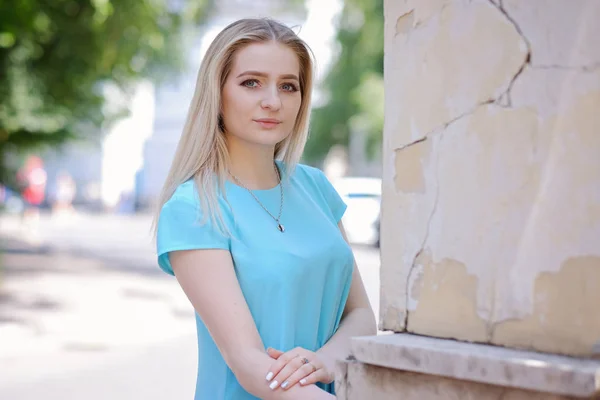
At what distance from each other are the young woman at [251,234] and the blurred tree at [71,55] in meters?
7.33

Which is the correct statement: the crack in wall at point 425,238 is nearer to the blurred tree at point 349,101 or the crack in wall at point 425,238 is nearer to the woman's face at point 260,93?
the woman's face at point 260,93

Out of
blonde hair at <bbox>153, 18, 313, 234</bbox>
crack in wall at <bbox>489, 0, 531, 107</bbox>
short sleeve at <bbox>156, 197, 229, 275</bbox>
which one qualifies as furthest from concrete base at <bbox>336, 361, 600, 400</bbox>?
blonde hair at <bbox>153, 18, 313, 234</bbox>

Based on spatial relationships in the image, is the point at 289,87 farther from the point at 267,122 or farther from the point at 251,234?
the point at 251,234

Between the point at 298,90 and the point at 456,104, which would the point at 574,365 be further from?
the point at 298,90

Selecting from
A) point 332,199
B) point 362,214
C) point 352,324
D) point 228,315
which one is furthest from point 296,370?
point 362,214

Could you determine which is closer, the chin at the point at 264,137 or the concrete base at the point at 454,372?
the concrete base at the point at 454,372

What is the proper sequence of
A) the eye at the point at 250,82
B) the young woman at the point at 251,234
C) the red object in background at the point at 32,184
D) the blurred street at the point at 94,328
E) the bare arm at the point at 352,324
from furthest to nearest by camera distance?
the red object in background at the point at 32,184, the blurred street at the point at 94,328, the eye at the point at 250,82, the bare arm at the point at 352,324, the young woman at the point at 251,234

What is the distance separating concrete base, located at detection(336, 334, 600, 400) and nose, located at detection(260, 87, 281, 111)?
2.64ft

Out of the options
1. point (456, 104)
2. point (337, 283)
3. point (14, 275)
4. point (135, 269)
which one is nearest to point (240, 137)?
point (337, 283)

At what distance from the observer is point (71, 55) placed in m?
12.8

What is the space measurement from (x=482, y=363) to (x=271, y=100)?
3.27 feet

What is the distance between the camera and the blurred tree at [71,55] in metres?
9.88

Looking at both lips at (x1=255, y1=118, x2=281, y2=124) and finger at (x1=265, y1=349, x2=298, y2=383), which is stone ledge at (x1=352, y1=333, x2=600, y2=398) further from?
lips at (x1=255, y1=118, x2=281, y2=124)

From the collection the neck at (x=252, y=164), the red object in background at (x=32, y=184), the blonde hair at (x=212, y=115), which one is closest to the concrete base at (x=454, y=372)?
the blonde hair at (x=212, y=115)
